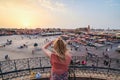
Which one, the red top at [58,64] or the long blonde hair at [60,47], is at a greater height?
the long blonde hair at [60,47]

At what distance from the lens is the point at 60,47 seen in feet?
8.46

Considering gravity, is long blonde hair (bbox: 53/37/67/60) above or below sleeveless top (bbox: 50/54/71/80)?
above

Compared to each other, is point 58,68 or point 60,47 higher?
point 60,47

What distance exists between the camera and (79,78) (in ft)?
28.3

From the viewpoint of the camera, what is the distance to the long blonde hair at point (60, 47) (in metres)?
2.56

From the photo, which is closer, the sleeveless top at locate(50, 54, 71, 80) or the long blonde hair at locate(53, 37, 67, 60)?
the long blonde hair at locate(53, 37, 67, 60)

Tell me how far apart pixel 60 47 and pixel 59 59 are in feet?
0.72

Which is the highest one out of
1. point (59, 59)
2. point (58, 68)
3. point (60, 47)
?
point (60, 47)

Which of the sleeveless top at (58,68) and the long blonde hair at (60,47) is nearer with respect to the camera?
the long blonde hair at (60,47)

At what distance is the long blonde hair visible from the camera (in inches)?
101

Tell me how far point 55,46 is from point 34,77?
6.54 m

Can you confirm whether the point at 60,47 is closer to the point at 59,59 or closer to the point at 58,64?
the point at 59,59

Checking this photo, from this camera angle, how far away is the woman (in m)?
2.58

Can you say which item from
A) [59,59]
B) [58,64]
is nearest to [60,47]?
[59,59]
